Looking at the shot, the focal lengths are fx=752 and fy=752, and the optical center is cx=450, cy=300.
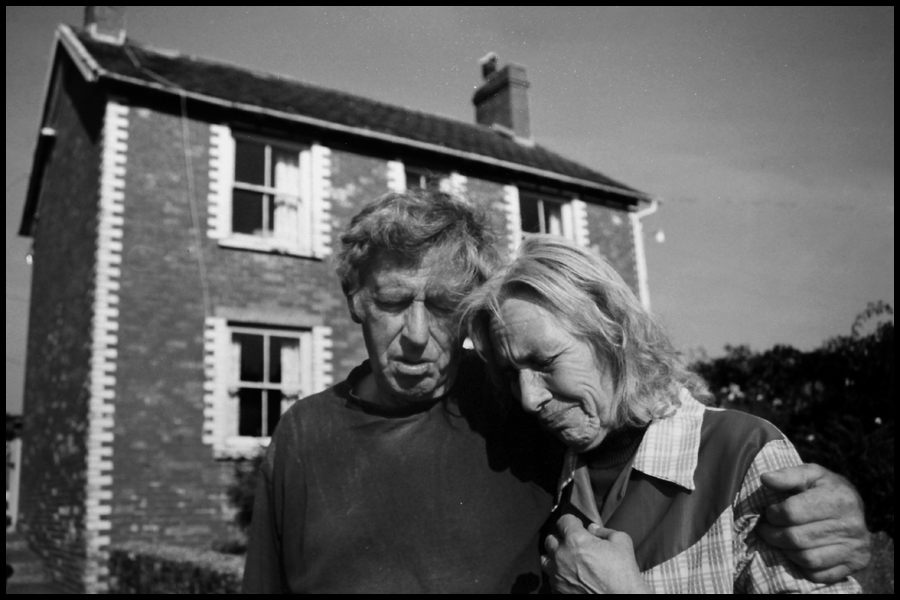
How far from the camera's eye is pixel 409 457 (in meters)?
2.04

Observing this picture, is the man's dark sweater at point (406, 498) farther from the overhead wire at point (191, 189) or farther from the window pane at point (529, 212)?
the window pane at point (529, 212)

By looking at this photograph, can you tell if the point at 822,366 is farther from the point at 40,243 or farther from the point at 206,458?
the point at 40,243

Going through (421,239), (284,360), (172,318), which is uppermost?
(172,318)

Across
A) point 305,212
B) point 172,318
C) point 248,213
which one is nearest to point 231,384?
point 172,318

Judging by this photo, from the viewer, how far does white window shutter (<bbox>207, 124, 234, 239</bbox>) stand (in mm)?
10594

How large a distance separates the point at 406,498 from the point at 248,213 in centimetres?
995

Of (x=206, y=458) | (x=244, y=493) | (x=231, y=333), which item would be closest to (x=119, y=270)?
(x=231, y=333)

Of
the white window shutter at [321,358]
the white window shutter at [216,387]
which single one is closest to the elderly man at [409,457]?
the white window shutter at [216,387]

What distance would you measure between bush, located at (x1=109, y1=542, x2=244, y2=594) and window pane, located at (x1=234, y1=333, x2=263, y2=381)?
2503mm

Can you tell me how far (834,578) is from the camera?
1.44 meters

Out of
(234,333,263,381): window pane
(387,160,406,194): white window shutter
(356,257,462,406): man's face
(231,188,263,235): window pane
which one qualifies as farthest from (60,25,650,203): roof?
(356,257,462,406): man's face

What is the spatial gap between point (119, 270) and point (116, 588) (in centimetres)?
390

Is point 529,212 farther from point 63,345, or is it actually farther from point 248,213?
point 63,345

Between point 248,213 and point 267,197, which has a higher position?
point 267,197
